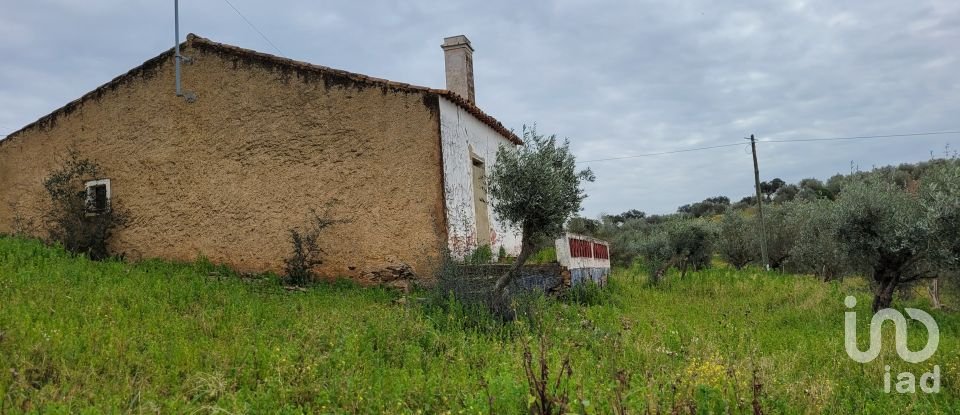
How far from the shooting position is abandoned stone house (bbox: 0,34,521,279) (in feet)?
37.9

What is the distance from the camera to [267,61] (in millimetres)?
12586

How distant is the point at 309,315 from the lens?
8094 mm

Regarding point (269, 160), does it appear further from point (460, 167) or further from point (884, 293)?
point (884, 293)

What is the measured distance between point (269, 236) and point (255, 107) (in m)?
2.59

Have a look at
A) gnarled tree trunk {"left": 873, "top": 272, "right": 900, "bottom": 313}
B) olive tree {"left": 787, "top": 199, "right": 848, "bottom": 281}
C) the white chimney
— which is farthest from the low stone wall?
the white chimney

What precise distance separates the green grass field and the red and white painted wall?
1.25 m

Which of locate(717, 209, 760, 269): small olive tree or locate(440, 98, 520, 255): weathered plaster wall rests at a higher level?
locate(440, 98, 520, 255): weathered plaster wall

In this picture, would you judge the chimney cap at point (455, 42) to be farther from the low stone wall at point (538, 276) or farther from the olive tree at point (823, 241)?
the olive tree at point (823, 241)

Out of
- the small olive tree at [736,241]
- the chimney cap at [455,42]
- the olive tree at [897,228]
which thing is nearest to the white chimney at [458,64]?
the chimney cap at [455,42]

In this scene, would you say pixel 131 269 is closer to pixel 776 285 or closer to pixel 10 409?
pixel 10 409

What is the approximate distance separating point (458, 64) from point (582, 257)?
5.79m

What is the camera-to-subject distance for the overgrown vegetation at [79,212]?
12945mm

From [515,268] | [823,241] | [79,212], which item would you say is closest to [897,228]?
[823,241]

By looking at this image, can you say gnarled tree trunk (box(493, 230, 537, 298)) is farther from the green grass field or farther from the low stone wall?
the low stone wall
